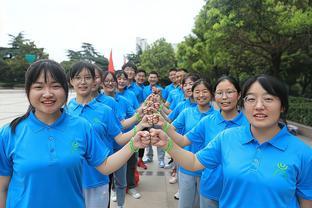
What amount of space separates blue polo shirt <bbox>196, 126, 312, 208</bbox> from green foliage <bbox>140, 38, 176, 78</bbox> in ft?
104

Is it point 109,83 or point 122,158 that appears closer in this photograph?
point 122,158

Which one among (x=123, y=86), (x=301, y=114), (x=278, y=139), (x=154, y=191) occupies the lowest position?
(x=154, y=191)

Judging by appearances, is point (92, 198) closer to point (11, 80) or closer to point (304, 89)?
point (304, 89)

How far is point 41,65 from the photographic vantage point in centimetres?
188

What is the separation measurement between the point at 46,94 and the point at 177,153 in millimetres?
955

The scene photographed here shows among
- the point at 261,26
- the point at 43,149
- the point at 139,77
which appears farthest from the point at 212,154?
the point at 261,26

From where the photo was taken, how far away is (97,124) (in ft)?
9.75

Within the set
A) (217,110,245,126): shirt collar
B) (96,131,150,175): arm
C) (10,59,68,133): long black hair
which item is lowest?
(96,131,150,175): arm

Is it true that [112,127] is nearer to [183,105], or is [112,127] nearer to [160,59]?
[183,105]

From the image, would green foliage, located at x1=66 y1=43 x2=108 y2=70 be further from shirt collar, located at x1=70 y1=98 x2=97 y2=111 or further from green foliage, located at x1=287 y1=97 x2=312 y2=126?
shirt collar, located at x1=70 y1=98 x2=97 y2=111

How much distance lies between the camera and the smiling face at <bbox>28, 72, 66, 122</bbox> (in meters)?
1.87

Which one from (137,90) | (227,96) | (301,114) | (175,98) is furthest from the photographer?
(301,114)

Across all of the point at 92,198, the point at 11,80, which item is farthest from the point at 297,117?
the point at 11,80

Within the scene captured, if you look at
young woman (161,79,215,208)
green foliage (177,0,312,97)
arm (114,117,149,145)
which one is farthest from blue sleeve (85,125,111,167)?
green foliage (177,0,312,97)
